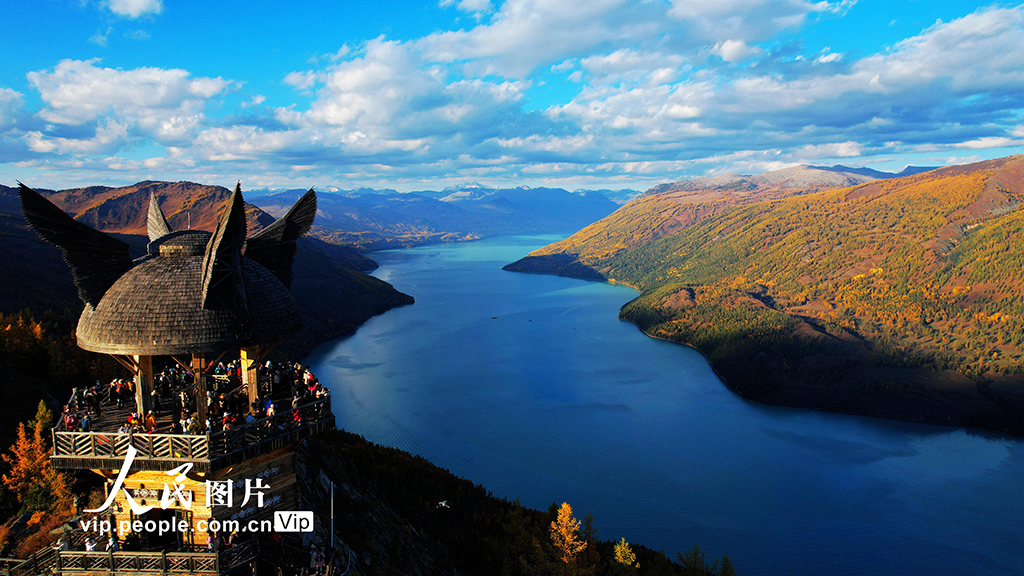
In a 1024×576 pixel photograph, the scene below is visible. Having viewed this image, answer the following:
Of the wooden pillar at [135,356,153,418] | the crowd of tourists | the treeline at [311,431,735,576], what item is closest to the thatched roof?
the wooden pillar at [135,356,153,418]

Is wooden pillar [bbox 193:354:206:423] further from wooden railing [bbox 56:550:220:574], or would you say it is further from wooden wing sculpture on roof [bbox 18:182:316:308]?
wooden railing [bbox 56:550:220:574]

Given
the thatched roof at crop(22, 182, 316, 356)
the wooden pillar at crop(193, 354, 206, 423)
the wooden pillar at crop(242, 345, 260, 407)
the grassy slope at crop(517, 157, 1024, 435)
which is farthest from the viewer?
the grassy slope at crop(517, 157, 1024, 435)

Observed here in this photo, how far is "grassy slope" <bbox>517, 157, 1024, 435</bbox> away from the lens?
303ft

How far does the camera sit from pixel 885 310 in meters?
132

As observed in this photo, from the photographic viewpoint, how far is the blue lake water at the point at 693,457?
51.5 metres

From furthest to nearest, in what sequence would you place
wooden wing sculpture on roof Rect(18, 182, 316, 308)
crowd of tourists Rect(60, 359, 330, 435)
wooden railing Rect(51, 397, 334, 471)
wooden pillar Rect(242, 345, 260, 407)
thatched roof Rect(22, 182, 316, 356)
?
wooden pillar Rect(242, 345, 260, 407) < crowd of tourists Rect(60, 359, 330, 435) < wooden wing sculpture on roof Rect(18, 182, 316, 308) < thatched roof Rect(22, 182, 316, 356) < wooden railing Rect(51, 397, 334, 471)

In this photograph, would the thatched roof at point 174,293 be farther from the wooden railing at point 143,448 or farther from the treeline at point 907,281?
the treeline at point 907,281

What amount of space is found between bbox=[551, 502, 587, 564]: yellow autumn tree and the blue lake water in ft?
34.1

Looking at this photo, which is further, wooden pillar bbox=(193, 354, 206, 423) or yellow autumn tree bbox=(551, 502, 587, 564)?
yellow autumn tree bbox=(551, 502, 587, 564)

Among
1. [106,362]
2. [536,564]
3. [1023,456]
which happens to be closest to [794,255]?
[1023,456]

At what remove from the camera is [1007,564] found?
4944cm

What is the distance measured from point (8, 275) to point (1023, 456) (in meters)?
143

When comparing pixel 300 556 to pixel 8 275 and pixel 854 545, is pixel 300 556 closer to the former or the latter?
pixel 854 545

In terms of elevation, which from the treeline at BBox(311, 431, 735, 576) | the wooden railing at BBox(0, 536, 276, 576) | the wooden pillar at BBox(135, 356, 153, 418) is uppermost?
the wooden pillar at BBox(135, 356, 153, 418)
